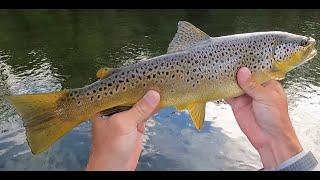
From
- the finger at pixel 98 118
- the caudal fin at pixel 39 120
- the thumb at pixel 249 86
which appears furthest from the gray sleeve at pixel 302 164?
the caudal fin at pixel 39 120

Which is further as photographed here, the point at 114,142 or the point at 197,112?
the point at 197,112

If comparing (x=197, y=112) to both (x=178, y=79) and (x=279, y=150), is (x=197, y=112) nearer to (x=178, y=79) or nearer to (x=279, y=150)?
(x=178, y=79)

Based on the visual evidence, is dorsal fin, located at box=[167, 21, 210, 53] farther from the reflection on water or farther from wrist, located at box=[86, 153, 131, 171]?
the reflection on water

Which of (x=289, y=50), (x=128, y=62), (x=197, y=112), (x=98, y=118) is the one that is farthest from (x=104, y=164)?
(x=128, y=62)

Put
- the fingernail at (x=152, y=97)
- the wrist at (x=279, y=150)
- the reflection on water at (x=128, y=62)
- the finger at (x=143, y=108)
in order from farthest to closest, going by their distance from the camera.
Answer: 1. the reflection on water at (x=128, y=62)
2. the wrist at (x=279, y=150)
3. the fingernail at (x=152, y=97)
4. the finger at (x=143, y=108)

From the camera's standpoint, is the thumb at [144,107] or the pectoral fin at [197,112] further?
the pectoral fin at [197,112]

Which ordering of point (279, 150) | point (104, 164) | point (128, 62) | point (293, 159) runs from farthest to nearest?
point (128, 62) → point (279, 150) → point (293, 159) → point (104, 164)

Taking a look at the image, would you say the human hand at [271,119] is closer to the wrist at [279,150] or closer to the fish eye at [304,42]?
the wrist at [279,150]
